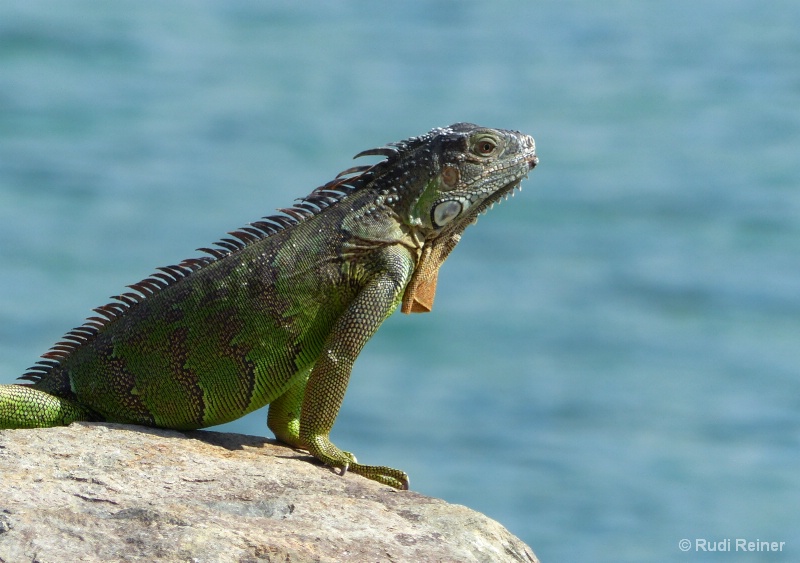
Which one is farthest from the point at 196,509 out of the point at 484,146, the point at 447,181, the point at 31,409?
the point at 484,146

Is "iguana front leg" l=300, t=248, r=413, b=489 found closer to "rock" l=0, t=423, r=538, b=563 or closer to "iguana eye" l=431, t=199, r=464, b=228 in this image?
"rock" l=0, t=423, r=538, b=563

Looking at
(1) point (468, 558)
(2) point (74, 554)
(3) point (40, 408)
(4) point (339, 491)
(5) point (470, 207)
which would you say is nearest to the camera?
(2) point (74, 554)

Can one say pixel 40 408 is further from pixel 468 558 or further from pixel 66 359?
pixel 468 558

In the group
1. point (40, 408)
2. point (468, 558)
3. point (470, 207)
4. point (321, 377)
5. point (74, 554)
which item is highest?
point (470, 207)

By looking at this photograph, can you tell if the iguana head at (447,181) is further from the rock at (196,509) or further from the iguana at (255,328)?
the rock at (196,509)

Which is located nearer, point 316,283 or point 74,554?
point 74,554

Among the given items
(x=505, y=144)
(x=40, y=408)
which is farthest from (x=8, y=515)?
(x=505, y=144)

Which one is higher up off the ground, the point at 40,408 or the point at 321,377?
the point at 321,377
